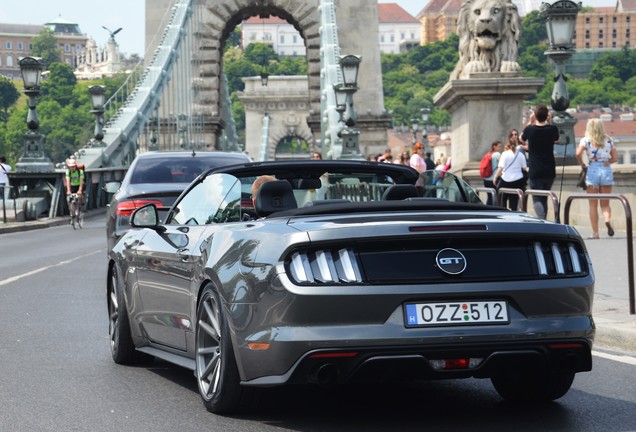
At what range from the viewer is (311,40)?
61.4 metres

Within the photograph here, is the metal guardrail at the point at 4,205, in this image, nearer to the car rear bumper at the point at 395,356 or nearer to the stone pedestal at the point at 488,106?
the stone pedestal at the point at 488,106

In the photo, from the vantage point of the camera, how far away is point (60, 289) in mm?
14797

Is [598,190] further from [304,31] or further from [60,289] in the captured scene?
[304,31]

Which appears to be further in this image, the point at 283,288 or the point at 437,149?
the point at 437,149

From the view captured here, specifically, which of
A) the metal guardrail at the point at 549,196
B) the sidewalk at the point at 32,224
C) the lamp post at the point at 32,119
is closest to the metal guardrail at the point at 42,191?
the lamp post at the point at 32,119

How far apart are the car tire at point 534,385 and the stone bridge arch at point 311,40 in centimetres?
5303

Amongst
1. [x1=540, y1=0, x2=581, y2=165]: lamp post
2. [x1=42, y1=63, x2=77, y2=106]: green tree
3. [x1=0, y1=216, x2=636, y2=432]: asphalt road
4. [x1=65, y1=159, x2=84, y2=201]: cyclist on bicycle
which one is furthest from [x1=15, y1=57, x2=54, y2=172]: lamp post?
[x1=42, y1=63, x2=77, y2=106]: green tree

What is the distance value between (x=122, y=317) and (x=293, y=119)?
124m

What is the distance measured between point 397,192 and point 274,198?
2.40 ft

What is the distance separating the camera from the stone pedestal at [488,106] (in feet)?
77.7

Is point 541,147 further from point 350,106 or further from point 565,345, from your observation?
point 350,106

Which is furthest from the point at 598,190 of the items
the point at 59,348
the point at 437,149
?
the point at 437,149

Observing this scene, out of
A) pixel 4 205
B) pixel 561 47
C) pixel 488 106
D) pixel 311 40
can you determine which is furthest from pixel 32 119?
pixel 311 40

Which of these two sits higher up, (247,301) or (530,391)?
(247,301)
